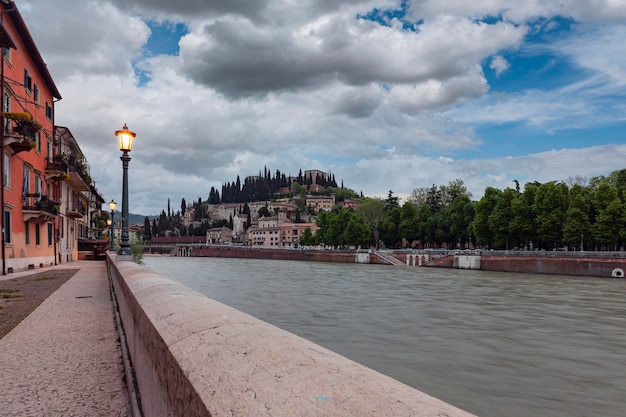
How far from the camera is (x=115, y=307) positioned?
10430 mm

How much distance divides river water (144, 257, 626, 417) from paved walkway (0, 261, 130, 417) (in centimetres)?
589

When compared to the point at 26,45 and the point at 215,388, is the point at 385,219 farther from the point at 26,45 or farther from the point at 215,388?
the point at 215,388

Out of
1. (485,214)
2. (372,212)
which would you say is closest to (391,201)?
(372,212)

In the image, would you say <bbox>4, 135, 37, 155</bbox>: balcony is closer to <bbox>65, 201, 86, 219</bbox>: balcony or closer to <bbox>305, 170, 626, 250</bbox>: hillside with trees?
<bbox>65, 201, 86, 219</bbox>: balcony

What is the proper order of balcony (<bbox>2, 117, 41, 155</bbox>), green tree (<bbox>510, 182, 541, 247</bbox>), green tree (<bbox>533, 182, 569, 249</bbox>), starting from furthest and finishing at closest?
1. green tree (<bbox>510, 182, 541, 247</bbox>)
2. green tree (<bbox>533, 182, 569, 249</bbox>)
3. balcony (<bbox>2, 117, 41, 155</bbox>)

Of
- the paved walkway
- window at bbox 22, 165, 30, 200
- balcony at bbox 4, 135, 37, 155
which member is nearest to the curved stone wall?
the paved walkway

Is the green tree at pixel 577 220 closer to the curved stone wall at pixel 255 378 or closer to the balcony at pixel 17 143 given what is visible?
the balcony at pixel 17 143

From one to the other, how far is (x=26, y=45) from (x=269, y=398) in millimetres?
28654

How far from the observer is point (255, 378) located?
1.77 metres

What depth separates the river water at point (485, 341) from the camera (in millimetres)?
9047

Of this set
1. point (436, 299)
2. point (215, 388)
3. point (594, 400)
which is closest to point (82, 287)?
point (594, 400)

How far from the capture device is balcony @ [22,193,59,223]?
78.0 ft

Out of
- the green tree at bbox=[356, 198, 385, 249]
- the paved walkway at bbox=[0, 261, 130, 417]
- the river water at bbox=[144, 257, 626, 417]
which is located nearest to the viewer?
the paved walkway at bbox=[0, 261, 130, 417]

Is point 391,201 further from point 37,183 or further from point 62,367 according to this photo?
point 62,367
